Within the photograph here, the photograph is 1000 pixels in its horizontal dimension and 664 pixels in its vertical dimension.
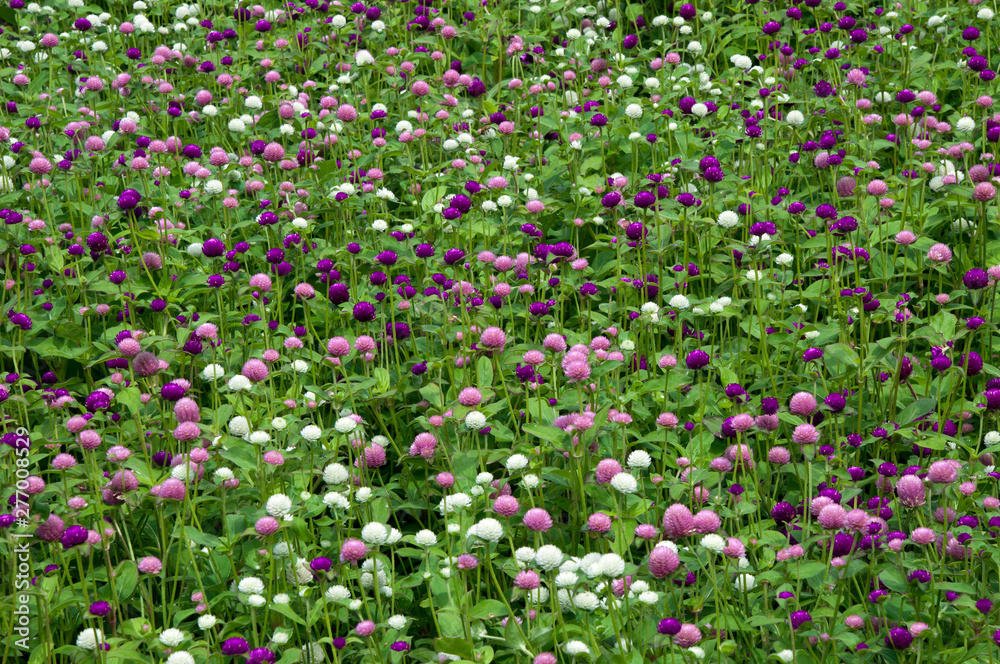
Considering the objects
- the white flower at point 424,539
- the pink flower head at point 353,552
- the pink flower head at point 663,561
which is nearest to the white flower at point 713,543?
the pink flower head at point 663,561

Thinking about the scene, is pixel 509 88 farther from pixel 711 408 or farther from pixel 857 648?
pixel 857 648

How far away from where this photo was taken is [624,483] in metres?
2.96

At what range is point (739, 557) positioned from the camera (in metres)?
2.97

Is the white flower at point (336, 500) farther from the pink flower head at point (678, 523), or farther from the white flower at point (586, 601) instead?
the pink flower head at point (678, 523)

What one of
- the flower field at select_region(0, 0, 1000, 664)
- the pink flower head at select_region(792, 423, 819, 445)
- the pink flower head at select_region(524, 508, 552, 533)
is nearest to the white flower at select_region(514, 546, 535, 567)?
the flower field at select_region(0, 0, 1000, 664)

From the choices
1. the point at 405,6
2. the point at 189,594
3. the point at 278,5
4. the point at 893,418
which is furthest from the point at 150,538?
the point at 278,5

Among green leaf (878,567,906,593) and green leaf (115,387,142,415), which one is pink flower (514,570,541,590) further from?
green leaf (115,387,142,415)

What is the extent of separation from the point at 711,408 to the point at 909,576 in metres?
1.12

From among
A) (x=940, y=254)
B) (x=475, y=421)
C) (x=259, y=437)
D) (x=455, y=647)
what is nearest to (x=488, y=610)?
(x=455, y=647)

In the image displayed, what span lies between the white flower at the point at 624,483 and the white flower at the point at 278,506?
98 cm

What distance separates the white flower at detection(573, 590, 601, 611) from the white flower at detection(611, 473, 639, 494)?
0.31 m

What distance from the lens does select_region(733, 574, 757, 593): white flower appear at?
3.03m

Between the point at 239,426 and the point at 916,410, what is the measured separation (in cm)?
233

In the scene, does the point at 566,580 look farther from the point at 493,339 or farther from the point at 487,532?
the point at 493,339
